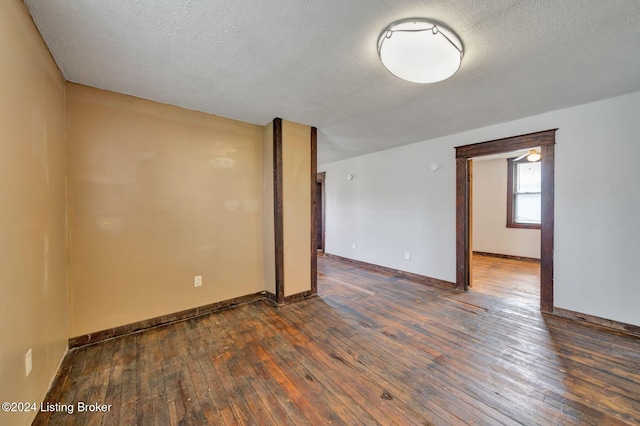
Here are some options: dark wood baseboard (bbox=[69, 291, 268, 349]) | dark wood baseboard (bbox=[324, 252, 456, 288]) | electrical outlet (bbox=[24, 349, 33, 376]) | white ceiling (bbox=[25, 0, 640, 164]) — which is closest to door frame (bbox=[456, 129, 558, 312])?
dark wood baseboard (bbox=[324, 252, 456, 288])

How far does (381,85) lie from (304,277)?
2471 millimetres

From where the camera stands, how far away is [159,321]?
8.74ft

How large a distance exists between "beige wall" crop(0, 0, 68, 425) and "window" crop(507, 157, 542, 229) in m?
7.52

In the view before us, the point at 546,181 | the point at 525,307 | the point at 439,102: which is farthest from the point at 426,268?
the point at 439,102

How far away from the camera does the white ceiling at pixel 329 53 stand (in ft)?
4.61

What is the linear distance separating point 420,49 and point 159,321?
338 cm

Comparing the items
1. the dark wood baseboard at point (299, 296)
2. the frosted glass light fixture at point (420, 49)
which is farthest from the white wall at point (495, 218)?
the frosted glass light fixture at point (420, 49)

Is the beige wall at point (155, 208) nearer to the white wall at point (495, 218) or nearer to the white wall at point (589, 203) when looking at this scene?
the white wall at point (589, 203)

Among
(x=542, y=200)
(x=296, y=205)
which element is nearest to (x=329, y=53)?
(x=296, y=205)

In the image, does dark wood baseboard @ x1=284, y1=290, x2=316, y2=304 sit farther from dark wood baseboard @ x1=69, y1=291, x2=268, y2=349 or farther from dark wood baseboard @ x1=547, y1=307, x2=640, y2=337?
dark wood baseboard @ x1=547, y1=307, x2=640, y2=337

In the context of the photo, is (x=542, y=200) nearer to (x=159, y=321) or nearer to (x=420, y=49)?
(x=420, y=49)

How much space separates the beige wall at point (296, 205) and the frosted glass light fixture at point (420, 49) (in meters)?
1.79

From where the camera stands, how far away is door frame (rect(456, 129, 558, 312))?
9.52ft

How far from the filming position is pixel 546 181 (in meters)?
2.93
